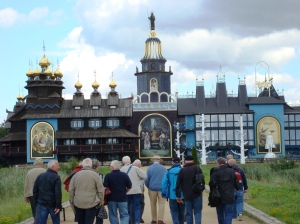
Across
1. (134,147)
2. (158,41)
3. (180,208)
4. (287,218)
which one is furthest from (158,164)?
(158,41)

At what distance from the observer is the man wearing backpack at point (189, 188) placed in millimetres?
13664

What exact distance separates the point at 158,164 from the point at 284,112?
57.0 m

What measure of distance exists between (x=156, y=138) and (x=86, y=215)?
57.3 meters

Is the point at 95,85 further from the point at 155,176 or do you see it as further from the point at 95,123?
the point at 155,176

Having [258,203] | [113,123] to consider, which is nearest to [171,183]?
[258,203]

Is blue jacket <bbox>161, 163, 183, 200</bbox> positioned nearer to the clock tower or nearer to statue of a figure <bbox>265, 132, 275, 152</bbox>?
statue of a figure <bbox>265, 132, 275, 152</bbox>

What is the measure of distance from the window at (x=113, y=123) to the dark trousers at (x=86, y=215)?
57.9 metres

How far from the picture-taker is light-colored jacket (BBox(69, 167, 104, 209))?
39.9ft

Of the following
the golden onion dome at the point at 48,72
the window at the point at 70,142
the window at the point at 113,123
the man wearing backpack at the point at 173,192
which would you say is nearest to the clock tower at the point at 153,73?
the window at the point at 113,123

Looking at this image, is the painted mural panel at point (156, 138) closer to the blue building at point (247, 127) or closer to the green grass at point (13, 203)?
the blue building at point (247, 127)

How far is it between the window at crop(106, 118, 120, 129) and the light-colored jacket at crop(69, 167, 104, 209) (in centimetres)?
5789

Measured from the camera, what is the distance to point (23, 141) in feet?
232

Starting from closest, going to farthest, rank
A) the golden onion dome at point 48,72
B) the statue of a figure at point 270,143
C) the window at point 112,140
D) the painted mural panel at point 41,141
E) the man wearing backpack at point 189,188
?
the man wearing backpack at point 189,188 → the statue of a figure at point 270,143 → the painted mural panel at point 41,141 → the window at point 112,140 → the golden onion dome at point 48,72

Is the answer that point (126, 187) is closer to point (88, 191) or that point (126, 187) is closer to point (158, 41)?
point (88, 191)
